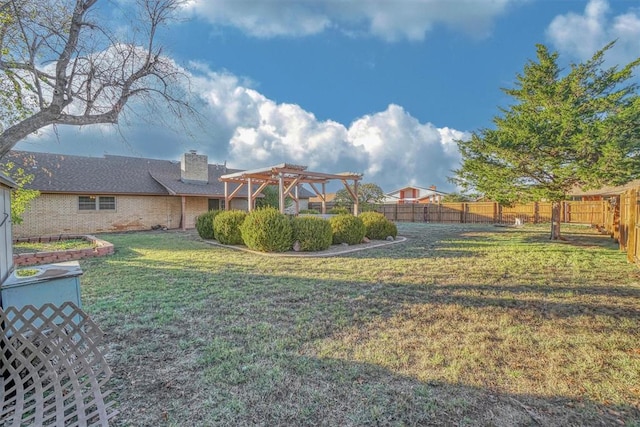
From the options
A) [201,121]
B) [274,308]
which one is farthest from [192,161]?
[274,308]

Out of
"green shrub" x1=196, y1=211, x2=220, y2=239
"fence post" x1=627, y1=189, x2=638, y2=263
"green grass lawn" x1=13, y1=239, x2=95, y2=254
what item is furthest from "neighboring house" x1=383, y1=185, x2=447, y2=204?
"green grass lawn" x1=13, y1=239, x2=95, y2=254

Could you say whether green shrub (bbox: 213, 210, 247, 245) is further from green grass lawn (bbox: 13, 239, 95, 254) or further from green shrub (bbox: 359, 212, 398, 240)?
green shrub (bbox: 359, 212, 398, 240)

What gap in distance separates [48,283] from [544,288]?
7.07m

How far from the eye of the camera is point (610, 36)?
10898 millimetres

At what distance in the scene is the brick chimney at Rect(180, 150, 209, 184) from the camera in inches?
733

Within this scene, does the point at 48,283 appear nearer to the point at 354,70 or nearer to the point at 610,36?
the point at 354,70

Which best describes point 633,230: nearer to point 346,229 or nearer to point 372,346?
point 346,229

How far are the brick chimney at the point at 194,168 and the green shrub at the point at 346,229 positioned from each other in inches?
443

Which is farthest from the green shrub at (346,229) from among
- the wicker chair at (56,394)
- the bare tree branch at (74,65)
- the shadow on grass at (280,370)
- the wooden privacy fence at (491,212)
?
the wooden privacy fence at (491,212)

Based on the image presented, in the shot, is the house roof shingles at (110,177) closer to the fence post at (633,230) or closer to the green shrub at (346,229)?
the green shrub at (346,229)

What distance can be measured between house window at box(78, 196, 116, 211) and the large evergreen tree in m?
16.6

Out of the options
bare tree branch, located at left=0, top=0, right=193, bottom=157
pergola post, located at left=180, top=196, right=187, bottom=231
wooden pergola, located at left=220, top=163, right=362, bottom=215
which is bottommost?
pergola post, located at left=180, top=196, right=187, bottom=231

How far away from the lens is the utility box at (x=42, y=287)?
2.95m

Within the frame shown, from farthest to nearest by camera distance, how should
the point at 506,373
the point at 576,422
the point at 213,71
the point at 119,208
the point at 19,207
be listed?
the point at 119,208 < the point at 19,207 < the point at 213,71 < the point at 506,373 < the point at 576,422
